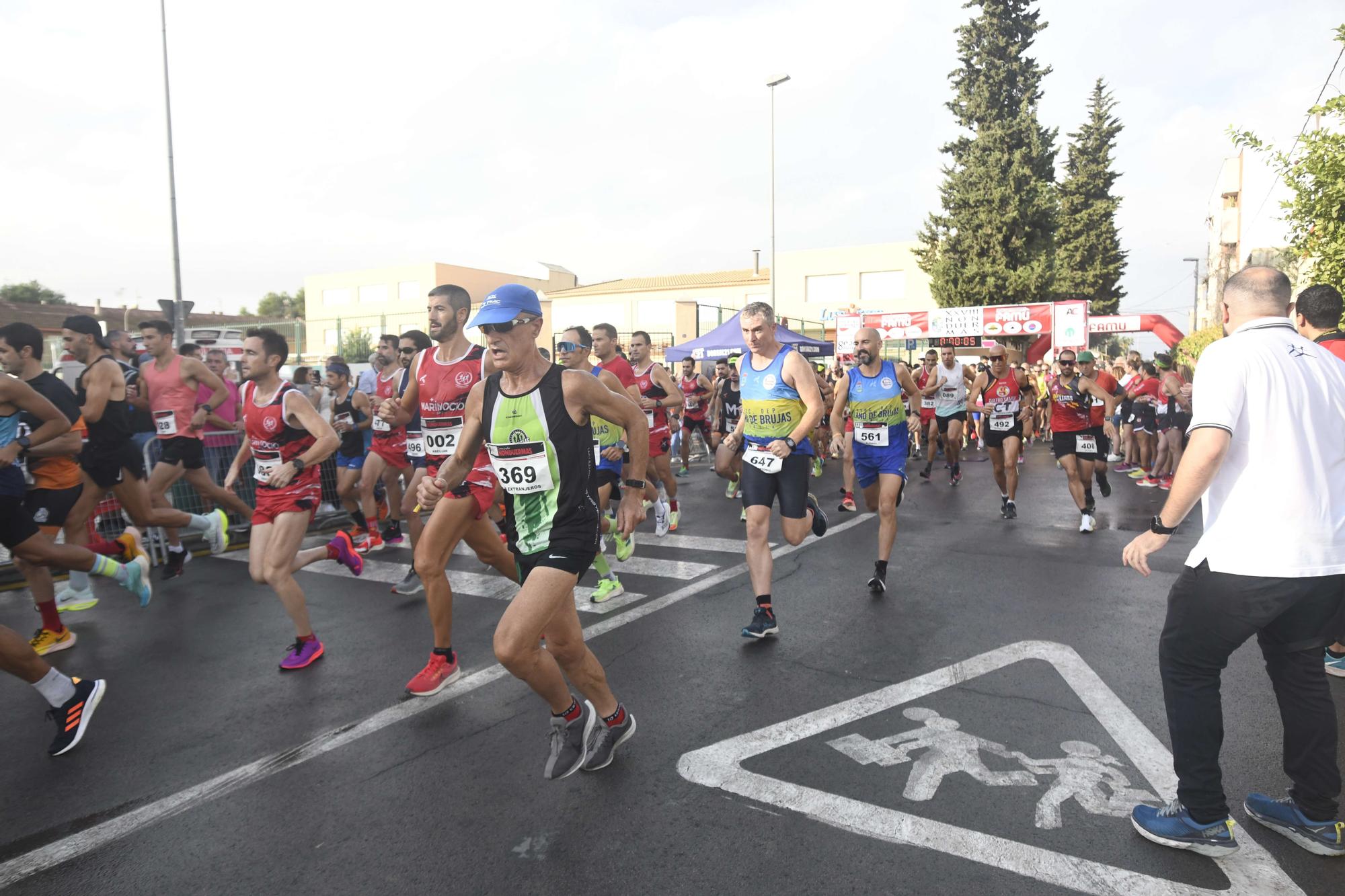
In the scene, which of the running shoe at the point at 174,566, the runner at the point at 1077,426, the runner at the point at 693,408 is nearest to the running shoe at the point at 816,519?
the runner at the point at 1077,426

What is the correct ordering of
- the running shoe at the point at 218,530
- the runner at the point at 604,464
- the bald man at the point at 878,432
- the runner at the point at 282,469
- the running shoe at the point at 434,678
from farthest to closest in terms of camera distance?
1. the running shoe at the point at 218,530
2. the bald man at the point at 878,432
3. the runner at the point at 604,464
4. the runner at the point at 282,469
5. the running shoe at the point at 434,678

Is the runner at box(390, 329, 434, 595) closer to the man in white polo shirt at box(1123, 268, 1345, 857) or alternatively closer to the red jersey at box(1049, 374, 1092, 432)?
the man in white polo shirt at box(1123, 268, 1345, 857)

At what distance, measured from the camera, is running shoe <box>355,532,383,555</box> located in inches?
324

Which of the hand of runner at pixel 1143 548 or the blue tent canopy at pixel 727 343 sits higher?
the blue tent canopy at pixel 727 343

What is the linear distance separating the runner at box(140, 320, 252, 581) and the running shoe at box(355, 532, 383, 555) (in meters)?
1.26

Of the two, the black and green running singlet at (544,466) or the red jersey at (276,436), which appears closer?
the black and green running singlet at (544,466)

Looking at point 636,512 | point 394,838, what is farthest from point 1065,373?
point 394,838

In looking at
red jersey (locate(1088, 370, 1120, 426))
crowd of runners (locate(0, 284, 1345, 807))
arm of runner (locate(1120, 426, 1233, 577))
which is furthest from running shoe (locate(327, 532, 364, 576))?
red jersey (locate(1088, 370, 1120, 426))

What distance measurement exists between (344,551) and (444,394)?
1731 millimetres

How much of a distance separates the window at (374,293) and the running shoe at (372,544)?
5932cm

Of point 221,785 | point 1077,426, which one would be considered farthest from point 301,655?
point 1077,426

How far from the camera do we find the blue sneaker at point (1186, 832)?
9.01 feet

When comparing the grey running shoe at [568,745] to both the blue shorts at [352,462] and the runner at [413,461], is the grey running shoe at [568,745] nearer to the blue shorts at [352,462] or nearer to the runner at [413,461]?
the runner at [413,461]

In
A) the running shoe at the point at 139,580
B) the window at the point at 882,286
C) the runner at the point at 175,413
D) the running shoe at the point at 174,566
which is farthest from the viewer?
the window at the point at 882,286
